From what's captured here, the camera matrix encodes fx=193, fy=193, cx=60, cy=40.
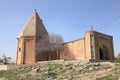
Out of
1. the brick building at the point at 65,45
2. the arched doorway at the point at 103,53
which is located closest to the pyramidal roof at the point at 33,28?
the brick building at the point at 65,45

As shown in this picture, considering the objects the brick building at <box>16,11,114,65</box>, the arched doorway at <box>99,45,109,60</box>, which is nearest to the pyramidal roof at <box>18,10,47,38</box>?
the brick building at <box>16,11,114,65</box>

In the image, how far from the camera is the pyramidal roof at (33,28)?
40.9m

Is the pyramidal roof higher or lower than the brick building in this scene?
higher

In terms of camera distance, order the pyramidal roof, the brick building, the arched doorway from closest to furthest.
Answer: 1. the brick building
2. the arched doorway
3. the pyramidal roof

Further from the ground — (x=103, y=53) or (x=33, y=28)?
(x=33, y=28)

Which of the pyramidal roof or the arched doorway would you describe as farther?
the pyramidal roof

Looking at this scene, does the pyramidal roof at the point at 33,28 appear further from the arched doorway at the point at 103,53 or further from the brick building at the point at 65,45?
the arched doorway at the point at 103,53

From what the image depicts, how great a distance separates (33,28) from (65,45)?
786 centimetres

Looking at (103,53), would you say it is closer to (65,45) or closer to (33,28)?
(65,45)

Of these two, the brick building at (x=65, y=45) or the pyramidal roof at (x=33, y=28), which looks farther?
→ the pyramidal roof at (x=33, y=28)

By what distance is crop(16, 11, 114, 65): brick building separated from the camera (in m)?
32.8

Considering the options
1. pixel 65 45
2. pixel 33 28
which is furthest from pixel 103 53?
pixel 33 28

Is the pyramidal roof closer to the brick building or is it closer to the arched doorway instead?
the brick building

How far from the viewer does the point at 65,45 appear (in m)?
39.6
